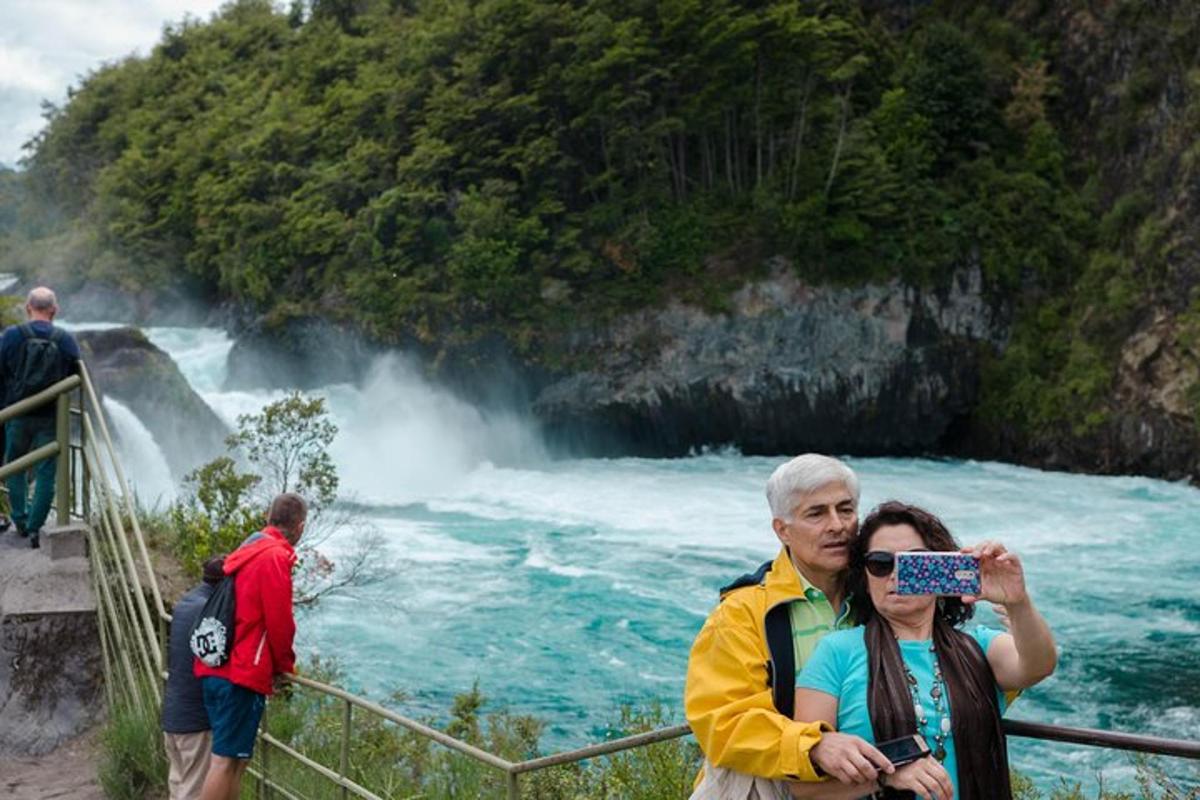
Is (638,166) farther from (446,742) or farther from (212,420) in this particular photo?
(446,742)

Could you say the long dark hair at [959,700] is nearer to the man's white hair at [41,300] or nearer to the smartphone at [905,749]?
the smartphone at [905,749]

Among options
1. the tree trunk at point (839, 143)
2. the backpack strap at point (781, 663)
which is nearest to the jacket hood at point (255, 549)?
the backpack strap at point (781, 663)

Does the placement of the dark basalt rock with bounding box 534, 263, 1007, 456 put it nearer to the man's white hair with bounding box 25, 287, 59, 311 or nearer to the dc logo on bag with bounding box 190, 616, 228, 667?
the man's white hair with bounding box 25, 287, 59, 311

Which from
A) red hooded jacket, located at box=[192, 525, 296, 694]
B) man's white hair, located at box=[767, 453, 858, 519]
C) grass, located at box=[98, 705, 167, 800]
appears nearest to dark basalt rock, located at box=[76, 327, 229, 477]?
grass, located at box=[98, 705, 167, 800]

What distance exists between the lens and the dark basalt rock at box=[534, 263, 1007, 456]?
87.8 feet

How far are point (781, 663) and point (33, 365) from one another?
219 inches

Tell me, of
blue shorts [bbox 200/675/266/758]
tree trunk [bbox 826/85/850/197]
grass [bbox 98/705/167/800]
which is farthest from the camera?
tree trunk [bbox 826/85/850/197]

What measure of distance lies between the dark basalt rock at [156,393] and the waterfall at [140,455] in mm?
232

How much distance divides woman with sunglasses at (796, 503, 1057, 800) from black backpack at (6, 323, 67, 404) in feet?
18.3

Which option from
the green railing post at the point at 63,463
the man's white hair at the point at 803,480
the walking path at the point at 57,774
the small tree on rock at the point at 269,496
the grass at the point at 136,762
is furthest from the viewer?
the small tree on rock at the point at 269,496

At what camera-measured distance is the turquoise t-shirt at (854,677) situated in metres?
2.28

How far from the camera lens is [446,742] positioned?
3502 mm

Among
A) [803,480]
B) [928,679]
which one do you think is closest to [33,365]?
[803,480]

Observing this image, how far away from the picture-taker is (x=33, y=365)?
6555mm
